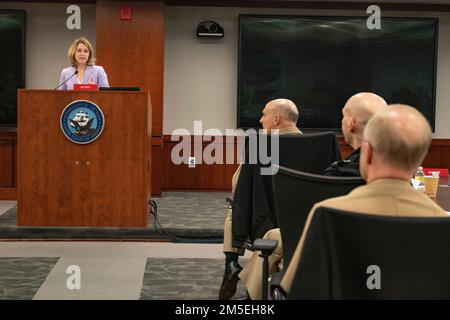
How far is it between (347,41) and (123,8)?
9.00 ft

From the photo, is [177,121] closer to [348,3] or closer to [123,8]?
[123,8]

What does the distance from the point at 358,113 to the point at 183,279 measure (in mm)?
2172

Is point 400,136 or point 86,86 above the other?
point 86,86

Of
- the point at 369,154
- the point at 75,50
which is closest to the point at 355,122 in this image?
the point at 369,154

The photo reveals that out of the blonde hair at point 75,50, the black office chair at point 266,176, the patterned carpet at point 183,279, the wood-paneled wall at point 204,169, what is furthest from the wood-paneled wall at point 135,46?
the black office chair at point 266,176

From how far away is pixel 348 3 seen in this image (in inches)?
310

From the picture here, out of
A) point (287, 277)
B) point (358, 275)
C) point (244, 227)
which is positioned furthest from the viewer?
point (244, 227)

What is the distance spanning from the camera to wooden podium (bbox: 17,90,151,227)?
525 centimetres

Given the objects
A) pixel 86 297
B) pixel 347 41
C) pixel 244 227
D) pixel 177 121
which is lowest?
pixel 86 297

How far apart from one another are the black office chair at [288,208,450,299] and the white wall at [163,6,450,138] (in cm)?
660

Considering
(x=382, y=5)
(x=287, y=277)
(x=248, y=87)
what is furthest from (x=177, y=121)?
(x=287, y=277)

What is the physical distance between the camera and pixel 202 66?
804 cm

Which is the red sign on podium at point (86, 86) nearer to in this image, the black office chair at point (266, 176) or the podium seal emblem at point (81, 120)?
the podium seal emblem at point (81, 120)

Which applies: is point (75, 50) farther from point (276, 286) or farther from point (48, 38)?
point (276, 286)
